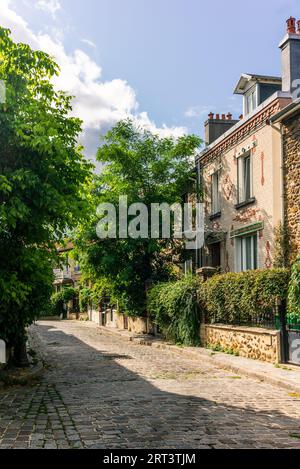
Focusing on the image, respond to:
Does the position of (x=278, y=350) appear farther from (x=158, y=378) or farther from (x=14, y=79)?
(x=14, y=79)

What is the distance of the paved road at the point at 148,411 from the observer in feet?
18.8

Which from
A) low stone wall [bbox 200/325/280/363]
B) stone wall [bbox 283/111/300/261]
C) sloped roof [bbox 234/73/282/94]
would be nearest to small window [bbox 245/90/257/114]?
sloped roof [bbox 234/73/282/94]

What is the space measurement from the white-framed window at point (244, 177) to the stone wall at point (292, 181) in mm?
2435

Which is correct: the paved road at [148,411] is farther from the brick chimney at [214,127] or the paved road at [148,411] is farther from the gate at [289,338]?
the brick chimney at [214,127]

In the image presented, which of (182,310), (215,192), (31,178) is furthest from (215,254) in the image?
(31,178)

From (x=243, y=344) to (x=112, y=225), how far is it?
27.7 ft

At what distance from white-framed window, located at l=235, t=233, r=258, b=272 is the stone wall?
213cm

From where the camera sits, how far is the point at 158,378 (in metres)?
10.6

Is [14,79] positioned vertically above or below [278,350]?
above

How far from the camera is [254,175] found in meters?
17.2

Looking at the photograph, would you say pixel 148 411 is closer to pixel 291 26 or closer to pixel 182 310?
pixel 182 310

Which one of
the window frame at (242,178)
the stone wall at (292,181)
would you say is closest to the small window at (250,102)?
the window frame at (242,178)

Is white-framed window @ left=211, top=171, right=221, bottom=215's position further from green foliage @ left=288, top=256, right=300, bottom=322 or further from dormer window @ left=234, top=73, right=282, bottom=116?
green foliage @ left=288, top=256, right=300, bottom=322

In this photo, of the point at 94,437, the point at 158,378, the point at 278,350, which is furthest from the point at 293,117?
the point at 94,437
